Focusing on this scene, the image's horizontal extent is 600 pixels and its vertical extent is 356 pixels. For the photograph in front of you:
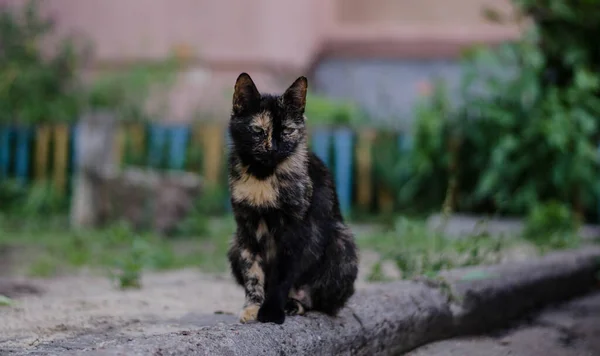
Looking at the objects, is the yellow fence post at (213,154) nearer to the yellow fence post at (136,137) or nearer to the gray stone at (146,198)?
the yellow fence post at (136,137)

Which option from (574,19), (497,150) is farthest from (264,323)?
(574,19)

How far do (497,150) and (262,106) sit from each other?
212 inches

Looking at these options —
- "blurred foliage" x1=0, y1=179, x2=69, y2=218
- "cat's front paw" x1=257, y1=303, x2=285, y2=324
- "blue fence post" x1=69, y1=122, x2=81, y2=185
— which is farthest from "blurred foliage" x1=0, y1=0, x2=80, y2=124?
"cat's front paw" x1=257, y1=303, x2=285, y2=324

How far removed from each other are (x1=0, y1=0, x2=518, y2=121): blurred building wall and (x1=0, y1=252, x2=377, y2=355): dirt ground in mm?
5913

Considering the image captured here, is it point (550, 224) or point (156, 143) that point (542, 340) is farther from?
point (156, 143)

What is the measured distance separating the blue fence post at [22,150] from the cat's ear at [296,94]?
27.1 ft

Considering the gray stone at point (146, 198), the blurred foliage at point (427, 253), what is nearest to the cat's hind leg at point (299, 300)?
the blurred foliage at point (427, 253)

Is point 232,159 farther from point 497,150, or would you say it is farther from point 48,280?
point 497,150

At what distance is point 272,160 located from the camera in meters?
2.88

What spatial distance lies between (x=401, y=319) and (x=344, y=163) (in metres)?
6.58

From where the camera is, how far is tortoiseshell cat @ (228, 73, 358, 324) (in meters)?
2.83

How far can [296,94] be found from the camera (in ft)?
9.77

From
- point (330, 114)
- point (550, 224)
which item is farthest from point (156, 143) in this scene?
point (550, 224)

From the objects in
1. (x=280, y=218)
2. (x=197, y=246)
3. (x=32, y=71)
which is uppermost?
(x=32, y=71)
